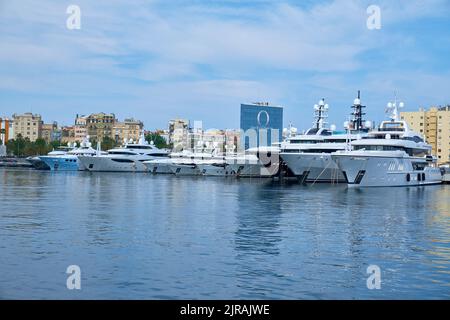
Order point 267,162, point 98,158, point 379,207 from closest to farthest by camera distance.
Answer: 1. point 379,207
2. point 267,162
3. point 98,158

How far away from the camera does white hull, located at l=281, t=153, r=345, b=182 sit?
93.2m

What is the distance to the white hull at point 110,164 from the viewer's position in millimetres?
141500

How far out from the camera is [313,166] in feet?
313

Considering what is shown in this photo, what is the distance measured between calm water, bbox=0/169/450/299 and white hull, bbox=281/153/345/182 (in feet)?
152

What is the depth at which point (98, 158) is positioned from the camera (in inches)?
5551

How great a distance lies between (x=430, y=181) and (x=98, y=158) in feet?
239

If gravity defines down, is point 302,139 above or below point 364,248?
above

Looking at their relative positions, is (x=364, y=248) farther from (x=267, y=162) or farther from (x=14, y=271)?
(x=267, y=162)

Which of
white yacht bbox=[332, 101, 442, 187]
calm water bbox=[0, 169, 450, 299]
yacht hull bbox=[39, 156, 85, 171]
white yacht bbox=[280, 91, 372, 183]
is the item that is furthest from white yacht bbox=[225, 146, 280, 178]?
calm water bbox=[0, 169, 450, 299]

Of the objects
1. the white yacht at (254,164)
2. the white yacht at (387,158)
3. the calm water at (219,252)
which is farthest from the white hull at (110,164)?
the calm water at (219,252)

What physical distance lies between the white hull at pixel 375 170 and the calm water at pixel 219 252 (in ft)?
103

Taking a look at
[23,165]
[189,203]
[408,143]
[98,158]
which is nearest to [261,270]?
[189,203]

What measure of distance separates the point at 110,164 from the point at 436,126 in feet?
322

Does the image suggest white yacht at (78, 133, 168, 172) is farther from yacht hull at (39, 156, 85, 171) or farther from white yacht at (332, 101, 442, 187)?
white yacht at (332, 101, 442, 187)
